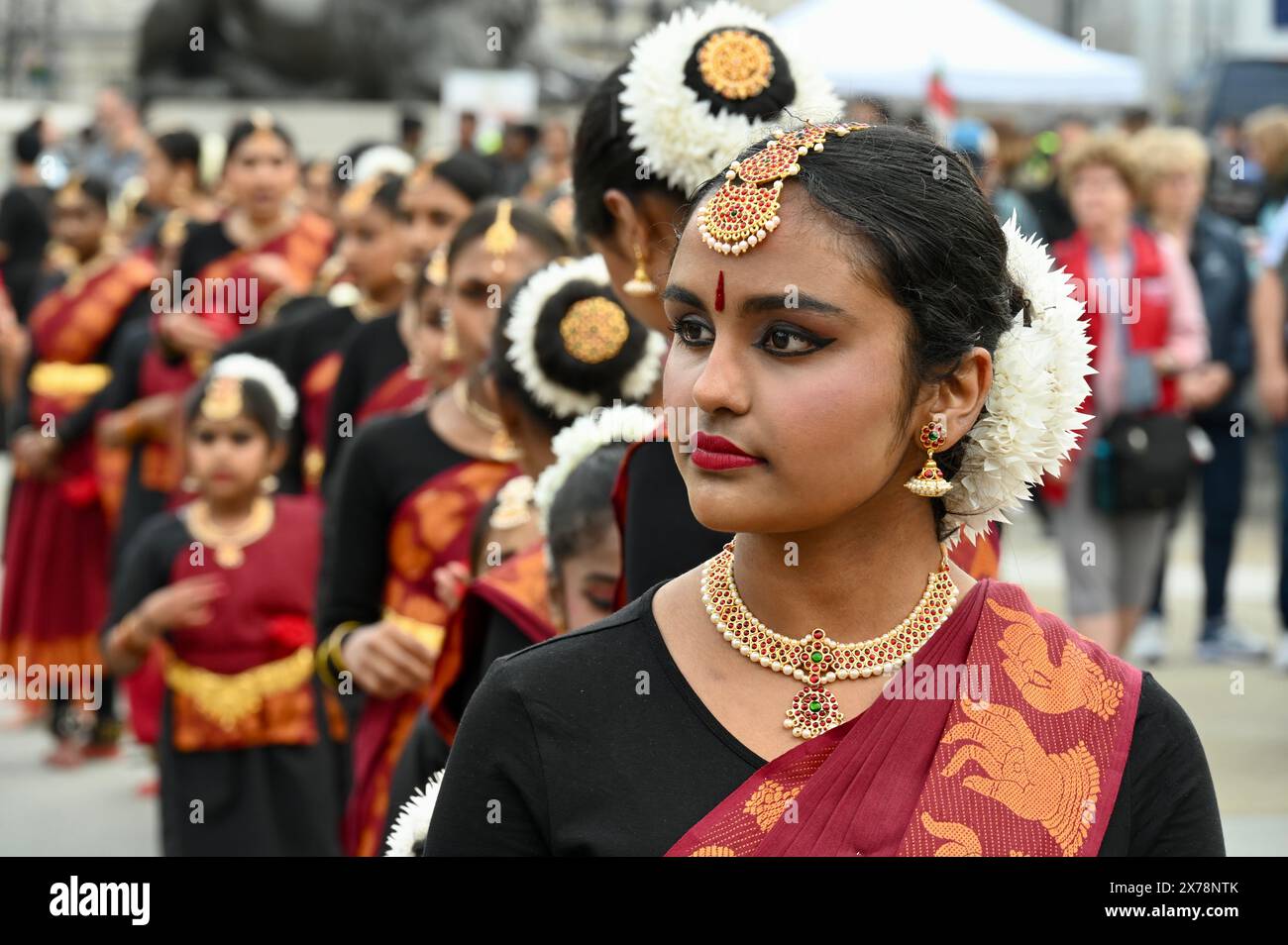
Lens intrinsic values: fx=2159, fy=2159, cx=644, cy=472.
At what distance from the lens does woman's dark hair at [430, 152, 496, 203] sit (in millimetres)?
6410

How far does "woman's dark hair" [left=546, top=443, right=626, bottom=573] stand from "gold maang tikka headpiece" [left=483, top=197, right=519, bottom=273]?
4.88 feet

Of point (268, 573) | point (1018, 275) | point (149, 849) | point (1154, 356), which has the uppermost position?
point (1018, 275)

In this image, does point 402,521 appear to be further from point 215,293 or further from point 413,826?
point 215,293

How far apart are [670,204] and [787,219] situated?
1.18 metres

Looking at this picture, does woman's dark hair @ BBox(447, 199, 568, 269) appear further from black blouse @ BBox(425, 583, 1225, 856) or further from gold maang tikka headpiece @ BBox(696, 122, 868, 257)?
black blouse @ BBox(425, 583, 1225, 856)

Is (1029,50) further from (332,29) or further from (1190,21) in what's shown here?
(1190,21)

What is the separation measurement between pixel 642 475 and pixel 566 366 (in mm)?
1062

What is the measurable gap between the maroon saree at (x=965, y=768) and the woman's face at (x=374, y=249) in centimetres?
479

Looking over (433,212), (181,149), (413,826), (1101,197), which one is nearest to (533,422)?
(413,826)

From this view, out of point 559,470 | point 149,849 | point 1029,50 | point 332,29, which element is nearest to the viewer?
point 559,470

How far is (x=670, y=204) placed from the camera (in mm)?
3225

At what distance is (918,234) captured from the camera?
208 cm

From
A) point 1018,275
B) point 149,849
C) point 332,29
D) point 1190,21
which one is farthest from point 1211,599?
point 1190,21

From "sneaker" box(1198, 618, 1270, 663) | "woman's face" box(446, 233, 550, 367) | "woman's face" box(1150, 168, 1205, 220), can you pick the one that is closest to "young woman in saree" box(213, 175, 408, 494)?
"woman's face" box(446, 233, 550, 367)
